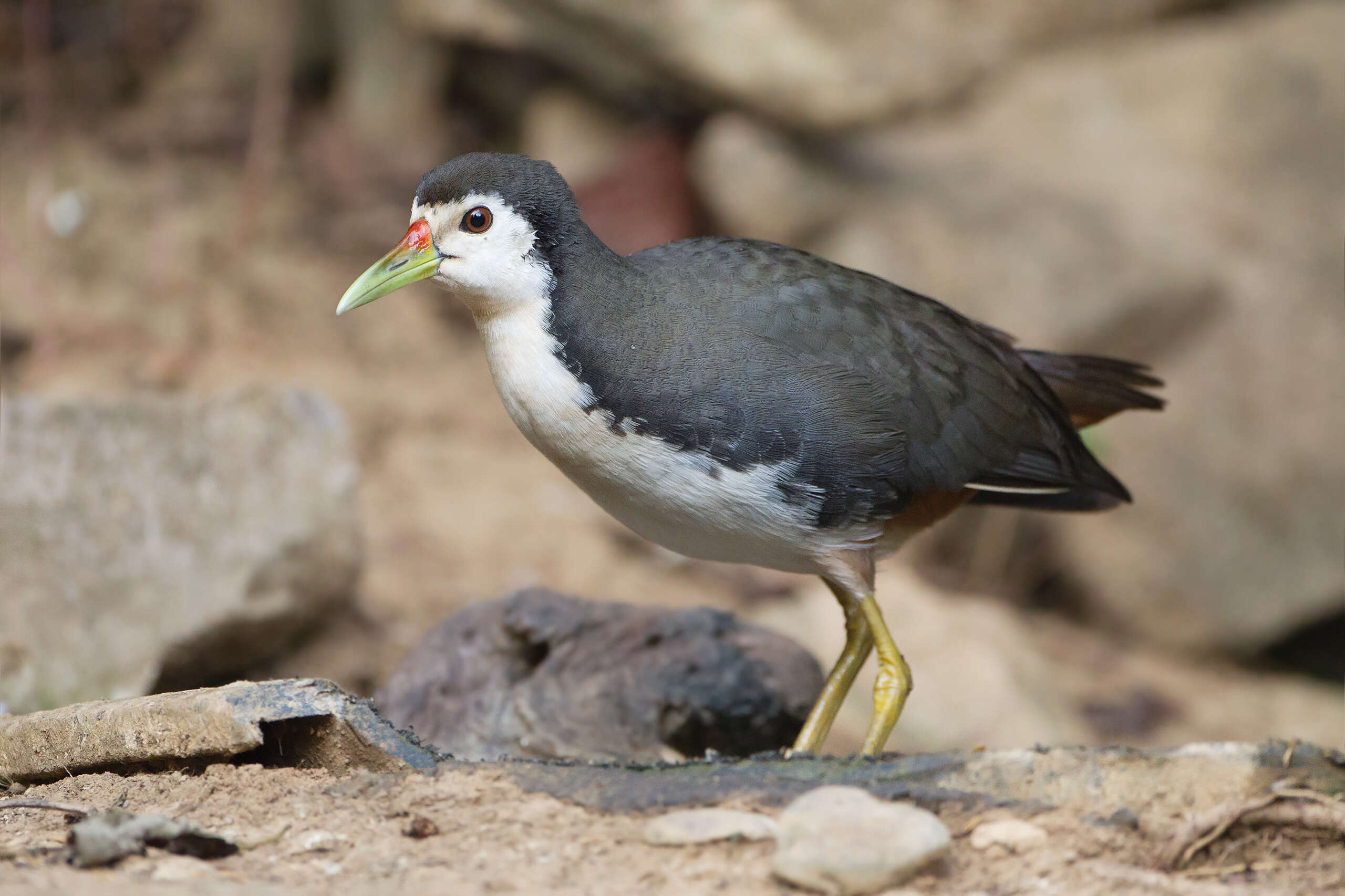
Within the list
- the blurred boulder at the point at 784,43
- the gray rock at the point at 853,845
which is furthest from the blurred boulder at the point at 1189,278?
the gray rock at the point at 853,845

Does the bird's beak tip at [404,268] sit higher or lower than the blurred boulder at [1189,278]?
lower

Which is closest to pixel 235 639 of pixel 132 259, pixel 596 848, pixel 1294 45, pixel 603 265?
pixel 603 265

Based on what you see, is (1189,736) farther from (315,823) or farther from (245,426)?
(315,823)

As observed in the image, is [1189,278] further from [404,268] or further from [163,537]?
[163,537]

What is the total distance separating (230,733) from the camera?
3.03 m

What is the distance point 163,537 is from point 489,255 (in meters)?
2.22

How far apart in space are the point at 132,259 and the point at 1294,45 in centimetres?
699

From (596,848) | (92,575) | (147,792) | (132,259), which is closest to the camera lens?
(596,848)

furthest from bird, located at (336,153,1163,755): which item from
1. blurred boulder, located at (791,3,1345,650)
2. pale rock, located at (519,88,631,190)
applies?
pale rock, located at (519,88,631,190)

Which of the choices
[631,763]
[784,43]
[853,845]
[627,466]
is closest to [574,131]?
[784,43]

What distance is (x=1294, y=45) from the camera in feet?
25.5

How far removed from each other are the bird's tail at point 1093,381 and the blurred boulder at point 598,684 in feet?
4.31

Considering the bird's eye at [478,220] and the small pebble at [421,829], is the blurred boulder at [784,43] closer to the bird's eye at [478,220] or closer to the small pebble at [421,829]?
the bird's eye at [478,220]

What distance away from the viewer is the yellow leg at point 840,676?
3998 millimetres
